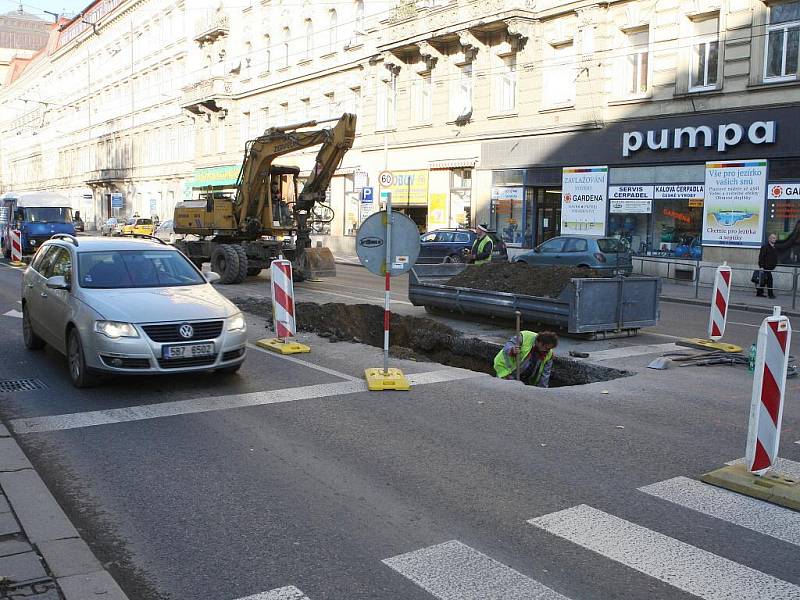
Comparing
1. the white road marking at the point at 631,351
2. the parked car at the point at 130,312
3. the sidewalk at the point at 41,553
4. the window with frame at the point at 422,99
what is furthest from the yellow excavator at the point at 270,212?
the sidewalk at the point at 41,553

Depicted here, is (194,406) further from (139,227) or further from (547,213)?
(139,227)

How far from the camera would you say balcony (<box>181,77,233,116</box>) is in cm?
4909

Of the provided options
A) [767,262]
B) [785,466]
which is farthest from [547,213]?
[785,466]

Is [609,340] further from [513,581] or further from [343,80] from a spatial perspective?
[343,80]

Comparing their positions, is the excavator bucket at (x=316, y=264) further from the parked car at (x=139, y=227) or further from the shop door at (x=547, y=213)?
the parked car at (x=139, y=227)

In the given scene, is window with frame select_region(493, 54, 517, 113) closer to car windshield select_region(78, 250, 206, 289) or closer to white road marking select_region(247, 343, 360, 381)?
white road marking select_region(247, 343, 360, 381)

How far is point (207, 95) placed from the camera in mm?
49875

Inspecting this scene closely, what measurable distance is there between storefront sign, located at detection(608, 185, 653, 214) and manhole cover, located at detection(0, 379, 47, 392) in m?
21.3

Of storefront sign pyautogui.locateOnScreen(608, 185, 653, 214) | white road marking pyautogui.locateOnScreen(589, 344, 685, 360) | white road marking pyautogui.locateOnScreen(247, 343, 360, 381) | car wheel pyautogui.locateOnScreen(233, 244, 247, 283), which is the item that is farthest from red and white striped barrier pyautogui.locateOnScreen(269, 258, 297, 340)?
storefront sign pyautogui.locateOnScreen(608, 185, 653, 214)

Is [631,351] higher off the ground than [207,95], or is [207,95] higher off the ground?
[207,95]

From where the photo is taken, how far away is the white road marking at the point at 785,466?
605cm

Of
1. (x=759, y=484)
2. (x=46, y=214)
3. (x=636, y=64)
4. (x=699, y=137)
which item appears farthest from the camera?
(x=46, y=214)

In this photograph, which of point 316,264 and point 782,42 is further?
point 782,42

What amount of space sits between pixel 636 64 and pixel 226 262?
1496 centimetres
